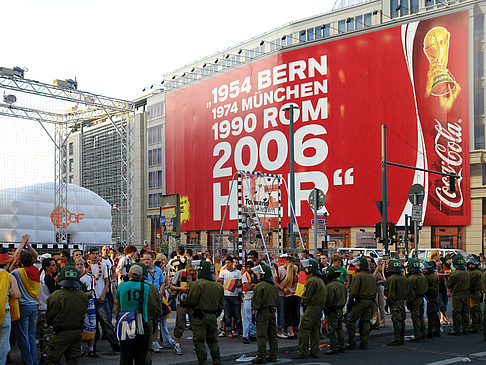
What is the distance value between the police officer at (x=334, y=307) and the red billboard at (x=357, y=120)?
88.9 feet

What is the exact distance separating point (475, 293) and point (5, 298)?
34.9 feet

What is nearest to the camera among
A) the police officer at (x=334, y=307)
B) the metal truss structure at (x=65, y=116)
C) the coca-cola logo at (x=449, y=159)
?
the police officer at (x=334, y=307)

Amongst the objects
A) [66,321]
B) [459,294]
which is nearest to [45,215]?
[459,294]

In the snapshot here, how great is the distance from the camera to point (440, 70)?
131 ft

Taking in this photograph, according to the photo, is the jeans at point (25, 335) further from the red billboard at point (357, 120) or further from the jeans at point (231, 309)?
the red billboard at point (357, 120)

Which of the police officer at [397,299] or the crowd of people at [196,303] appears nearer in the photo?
the crowd of people at [196,303]

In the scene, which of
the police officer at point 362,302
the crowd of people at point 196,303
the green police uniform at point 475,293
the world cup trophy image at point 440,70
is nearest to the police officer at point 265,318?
the crowd of people at point 196,303

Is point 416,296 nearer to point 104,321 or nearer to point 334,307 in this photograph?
point 334,307

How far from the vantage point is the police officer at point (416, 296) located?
12047 mm

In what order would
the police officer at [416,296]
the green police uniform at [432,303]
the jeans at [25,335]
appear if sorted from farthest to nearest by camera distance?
1. the green police uniform at [432,303]
2. the police officer at [416,296]
3. the jeans at [25,335]

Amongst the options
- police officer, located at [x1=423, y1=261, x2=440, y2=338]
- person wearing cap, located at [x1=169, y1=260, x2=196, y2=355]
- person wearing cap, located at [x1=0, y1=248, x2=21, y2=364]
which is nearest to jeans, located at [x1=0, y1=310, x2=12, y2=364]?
person wearing cap, located at [x1=0, y1=248, x2=21, y2=364]

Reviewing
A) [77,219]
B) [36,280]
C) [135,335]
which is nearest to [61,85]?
[77,219]


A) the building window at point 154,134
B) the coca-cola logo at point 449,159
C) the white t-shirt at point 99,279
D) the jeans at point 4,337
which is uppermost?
the building window at point 154,134

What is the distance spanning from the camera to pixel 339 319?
36.1 feet
